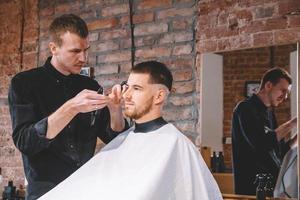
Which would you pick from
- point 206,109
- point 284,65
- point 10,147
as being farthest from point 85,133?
point 10,147

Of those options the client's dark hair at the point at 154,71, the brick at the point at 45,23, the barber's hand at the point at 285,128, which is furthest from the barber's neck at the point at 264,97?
the brick at the point at 45,23

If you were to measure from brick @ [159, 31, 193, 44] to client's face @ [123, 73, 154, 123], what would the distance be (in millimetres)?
1198

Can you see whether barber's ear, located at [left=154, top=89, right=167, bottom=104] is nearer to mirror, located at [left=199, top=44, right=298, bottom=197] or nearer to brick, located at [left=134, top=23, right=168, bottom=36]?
mirror, located at [left=199, top=44, right=298, bottom=197]

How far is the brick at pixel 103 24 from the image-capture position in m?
3.53

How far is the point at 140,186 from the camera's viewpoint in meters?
1.77

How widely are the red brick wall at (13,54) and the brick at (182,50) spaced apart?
4.31ft

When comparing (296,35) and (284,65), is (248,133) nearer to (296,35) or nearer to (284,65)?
(284,65)

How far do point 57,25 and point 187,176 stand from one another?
3.14 ft

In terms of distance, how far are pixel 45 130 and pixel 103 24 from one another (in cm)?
185

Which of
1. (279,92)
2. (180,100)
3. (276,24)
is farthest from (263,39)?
(180,100)

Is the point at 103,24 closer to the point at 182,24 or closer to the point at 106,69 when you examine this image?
the point at 106,69

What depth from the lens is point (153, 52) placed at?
3.31 meters

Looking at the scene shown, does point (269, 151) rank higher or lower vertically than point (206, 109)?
lower

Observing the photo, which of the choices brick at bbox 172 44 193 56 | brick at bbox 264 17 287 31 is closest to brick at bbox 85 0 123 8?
brick at bbox 172 44 193 56
